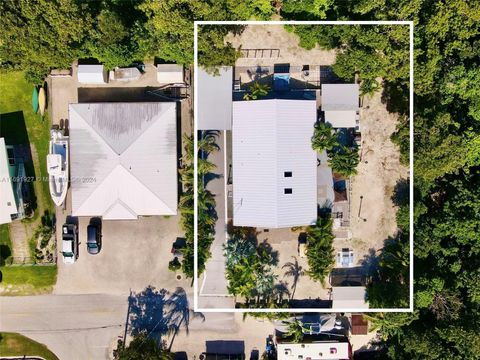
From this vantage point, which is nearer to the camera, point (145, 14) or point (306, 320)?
point (145, 14)

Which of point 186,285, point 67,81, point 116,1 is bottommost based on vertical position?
point 186,285

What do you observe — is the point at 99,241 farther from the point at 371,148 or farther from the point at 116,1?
the point at 371,148

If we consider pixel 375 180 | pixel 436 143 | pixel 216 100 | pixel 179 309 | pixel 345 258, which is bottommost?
pixel 179 309

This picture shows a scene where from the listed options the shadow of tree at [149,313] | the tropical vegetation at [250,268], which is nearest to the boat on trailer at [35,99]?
the shadow of tree at [149,313]

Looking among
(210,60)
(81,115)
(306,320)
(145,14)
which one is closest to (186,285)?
(306,320)

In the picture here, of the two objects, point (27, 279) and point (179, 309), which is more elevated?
point (27, 279)

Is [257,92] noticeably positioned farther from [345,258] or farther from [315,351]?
[315,351]

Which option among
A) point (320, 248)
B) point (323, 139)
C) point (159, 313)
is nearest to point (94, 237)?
point (159, 313)
